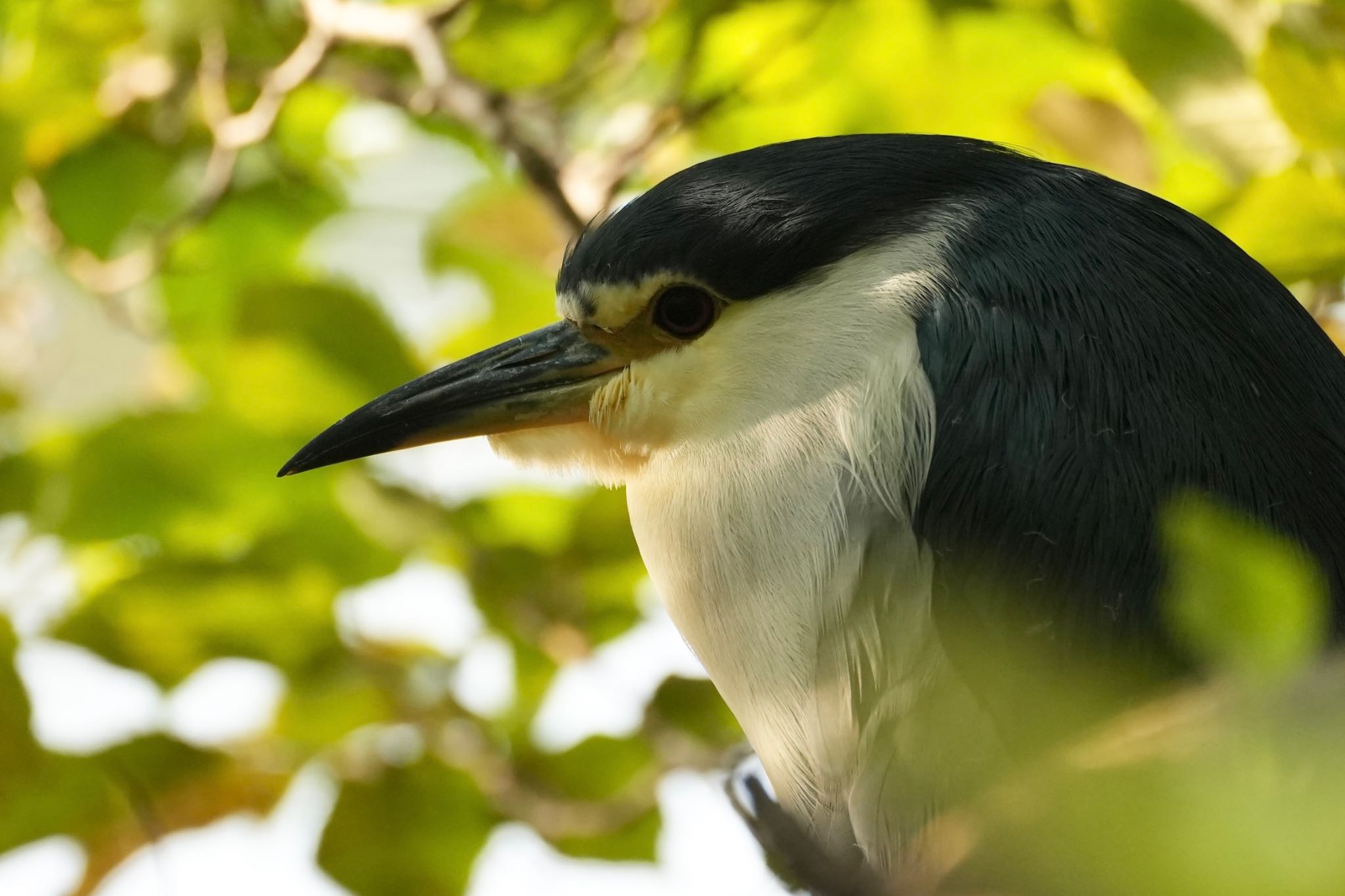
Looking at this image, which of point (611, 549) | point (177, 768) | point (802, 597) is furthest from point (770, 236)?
point (177, 768)

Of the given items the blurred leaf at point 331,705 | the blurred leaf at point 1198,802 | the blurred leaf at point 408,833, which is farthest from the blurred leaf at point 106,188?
the blurred leaf at point 1198,802

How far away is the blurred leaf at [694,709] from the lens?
1.59m

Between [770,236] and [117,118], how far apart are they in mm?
1108

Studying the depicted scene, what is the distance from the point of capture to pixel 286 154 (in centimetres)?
205

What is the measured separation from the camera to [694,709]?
160 cm

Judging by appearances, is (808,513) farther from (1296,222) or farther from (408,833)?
(408,833)

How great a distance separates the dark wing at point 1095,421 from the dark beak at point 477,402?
354mm

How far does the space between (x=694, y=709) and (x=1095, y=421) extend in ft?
2.39

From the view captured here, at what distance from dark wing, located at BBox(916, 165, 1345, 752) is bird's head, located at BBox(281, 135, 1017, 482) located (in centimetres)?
8

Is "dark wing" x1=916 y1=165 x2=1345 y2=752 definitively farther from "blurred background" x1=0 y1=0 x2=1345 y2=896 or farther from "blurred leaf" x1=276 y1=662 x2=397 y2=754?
"blurred leaf" x1=276 y1=662 x2=397 y2=754

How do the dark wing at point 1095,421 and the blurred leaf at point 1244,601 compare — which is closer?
the blurred leaf at point 1244,601

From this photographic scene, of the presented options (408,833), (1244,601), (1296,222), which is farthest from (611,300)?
(1244,601)

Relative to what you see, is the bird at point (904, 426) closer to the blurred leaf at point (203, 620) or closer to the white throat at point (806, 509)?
the white throat at point (806, 509)

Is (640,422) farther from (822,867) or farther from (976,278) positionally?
(822,867)
